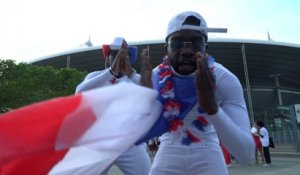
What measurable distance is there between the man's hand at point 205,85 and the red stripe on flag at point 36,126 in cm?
62

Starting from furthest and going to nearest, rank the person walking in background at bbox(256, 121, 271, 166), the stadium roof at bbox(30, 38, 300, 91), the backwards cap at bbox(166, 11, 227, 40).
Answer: the stadium roof at bbox(30, 38, 300, 91), the person walking in background at bbox(256, 121, 271, 166), the backwards cap at bbox(166, 11, 227, 40)

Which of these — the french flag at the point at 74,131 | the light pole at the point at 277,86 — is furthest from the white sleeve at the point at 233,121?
the light pole at the point at 277,86

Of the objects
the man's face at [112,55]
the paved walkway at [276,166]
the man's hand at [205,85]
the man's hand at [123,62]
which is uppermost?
the man's face at [112,55]

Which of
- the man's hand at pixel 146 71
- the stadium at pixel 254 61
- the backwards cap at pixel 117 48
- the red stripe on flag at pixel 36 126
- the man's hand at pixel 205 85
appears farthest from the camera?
the stadium at pixel 254 61

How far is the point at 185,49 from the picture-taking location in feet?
8.43

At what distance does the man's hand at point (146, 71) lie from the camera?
2.49m

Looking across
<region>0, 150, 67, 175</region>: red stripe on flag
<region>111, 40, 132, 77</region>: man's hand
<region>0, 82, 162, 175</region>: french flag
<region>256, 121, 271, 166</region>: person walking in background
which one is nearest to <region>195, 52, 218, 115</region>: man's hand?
<region>0, 82, 162, 175</region>: french flag

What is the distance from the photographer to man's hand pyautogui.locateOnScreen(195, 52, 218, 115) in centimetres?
209

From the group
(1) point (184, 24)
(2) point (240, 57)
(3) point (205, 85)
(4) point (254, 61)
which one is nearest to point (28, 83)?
(2) point (240, 57)

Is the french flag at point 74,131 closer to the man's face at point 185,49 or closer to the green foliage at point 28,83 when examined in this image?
the man's face at point 185,49

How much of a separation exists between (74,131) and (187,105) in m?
0.99

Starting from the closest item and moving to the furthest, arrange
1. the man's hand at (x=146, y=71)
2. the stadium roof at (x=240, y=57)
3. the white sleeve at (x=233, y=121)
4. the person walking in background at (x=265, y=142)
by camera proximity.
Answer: the white sleeve at (x=233, y=121) < the man's hand at (x=146, y=71) < the person walking in background at (x=265, y=142) < the stadium roof at (x=240, y=57)

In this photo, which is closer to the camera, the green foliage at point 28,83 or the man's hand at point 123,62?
the man's hand at point 123,62

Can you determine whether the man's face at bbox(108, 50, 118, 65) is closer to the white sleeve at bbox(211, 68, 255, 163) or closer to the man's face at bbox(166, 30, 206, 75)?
the man's face at bbox(166, 30, 206, 75)
